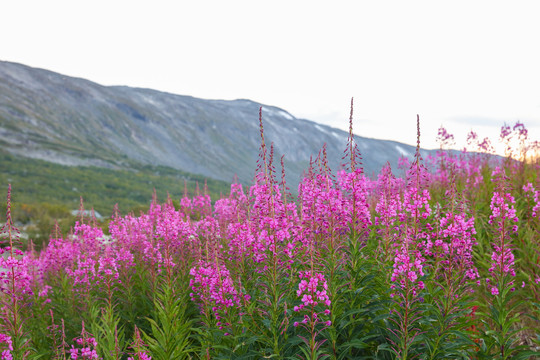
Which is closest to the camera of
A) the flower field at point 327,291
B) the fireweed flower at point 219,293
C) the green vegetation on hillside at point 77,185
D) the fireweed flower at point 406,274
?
the fireweed flower at point 406,274

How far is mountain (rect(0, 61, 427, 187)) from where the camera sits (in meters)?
73.9

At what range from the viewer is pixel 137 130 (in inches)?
4274

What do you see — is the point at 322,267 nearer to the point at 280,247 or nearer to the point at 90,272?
the point at 280,247

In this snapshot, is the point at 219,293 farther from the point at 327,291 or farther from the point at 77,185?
the point at 77,185

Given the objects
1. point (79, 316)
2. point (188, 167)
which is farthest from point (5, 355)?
point (188, 167)

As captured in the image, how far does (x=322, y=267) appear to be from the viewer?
14.7ft

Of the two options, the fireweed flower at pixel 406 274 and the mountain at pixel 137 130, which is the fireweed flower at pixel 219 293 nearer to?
the fireweed flower at pixel 406 274

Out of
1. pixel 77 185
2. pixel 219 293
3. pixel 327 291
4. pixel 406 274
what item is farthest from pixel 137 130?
pixel 406 274

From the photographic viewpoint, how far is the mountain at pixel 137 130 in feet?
242

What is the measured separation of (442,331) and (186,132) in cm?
12550

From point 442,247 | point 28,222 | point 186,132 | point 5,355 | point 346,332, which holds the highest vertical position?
point 186,132

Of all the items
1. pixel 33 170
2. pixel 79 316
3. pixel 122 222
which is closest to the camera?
pixel 79 316

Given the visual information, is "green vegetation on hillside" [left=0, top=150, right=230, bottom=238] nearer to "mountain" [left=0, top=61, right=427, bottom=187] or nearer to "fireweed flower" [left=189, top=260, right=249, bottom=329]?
"mountain" [left=0, top=61, right=427, bottom=187]

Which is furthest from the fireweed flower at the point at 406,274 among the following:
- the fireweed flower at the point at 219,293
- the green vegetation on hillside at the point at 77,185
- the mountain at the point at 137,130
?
the mountain at the point at 137,130
